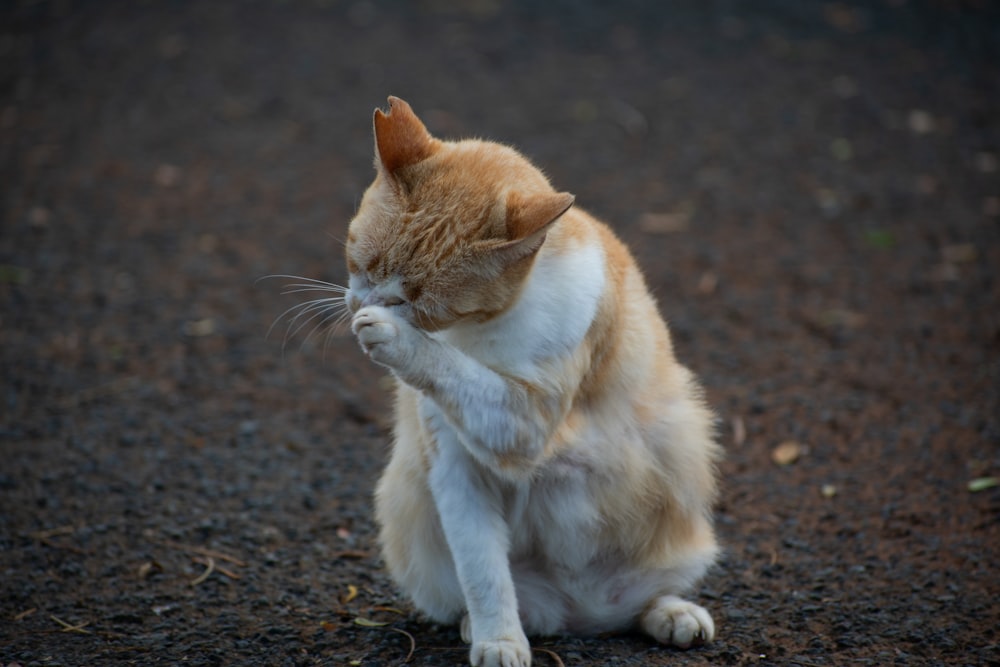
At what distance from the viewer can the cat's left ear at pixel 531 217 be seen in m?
2.45

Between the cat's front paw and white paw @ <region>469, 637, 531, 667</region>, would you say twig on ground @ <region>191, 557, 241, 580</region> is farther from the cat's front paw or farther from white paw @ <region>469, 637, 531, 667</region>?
the cat's front paw

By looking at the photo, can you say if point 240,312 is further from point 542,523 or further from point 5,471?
point 542,523

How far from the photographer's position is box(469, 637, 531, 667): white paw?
2.87 meters

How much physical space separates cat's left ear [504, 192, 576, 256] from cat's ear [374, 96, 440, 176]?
36cm

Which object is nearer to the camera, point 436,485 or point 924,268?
point 436,485

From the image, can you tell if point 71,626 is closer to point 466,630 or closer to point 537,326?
point 466,630

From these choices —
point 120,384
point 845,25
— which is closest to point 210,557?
point 120,384

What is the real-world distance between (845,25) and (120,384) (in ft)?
24.9

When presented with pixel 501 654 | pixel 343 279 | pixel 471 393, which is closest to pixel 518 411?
pixel 471 393

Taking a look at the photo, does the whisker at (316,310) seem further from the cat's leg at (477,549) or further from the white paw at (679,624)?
the white paw at (679,624)

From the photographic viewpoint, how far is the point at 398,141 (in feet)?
9.11

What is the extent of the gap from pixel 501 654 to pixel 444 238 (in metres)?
1.19

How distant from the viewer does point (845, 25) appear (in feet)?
31.7

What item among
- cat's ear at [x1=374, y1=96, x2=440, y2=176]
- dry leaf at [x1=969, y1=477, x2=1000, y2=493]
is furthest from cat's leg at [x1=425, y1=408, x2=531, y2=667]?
dry leaf at [x1=969, y1=477, x2=1000, y2=493]
